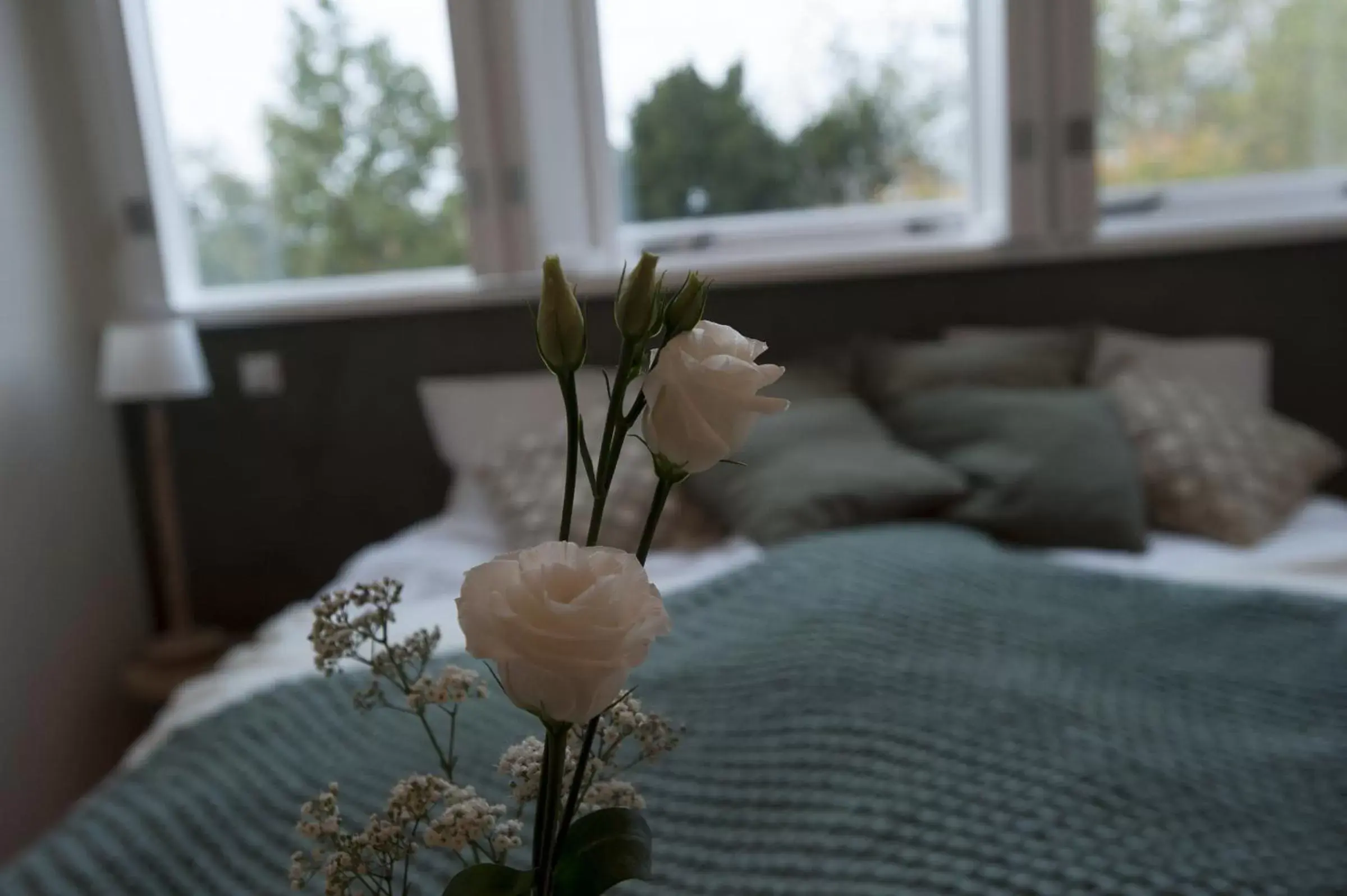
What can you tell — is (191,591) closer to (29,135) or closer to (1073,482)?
(29,135)

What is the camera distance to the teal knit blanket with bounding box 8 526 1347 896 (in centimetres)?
94

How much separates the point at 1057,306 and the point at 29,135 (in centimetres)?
228

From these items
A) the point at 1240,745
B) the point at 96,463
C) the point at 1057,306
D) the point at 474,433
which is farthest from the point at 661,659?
the point at 96,463

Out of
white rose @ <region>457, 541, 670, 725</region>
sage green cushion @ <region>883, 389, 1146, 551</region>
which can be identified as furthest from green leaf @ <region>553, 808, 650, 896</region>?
sage green cushion @ <region>883, 389, 1146, 551</region>

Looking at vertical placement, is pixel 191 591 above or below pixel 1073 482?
below

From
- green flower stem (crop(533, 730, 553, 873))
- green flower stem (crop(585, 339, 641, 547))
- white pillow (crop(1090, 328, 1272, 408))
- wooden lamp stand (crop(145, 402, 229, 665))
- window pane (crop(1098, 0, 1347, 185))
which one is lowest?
wooden lamp stand (crop(145, 402, 229, 665))

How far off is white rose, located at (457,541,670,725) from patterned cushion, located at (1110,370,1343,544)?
179 cm

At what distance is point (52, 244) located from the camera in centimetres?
243

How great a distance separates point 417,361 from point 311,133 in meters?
0.62

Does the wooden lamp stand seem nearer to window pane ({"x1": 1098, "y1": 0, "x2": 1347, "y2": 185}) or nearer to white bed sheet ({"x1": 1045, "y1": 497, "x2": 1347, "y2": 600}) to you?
white bed sheet ({"x1": 1045, "y1": 497, "x2": 1347, "y2": 600})

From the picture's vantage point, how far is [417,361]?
2641mm

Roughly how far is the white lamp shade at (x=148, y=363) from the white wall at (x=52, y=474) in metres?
0.17

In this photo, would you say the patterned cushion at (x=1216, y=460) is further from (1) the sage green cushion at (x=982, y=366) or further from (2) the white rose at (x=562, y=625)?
(2) the white rose at (x=562, y=625)

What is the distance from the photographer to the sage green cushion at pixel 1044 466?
6.29 feet
